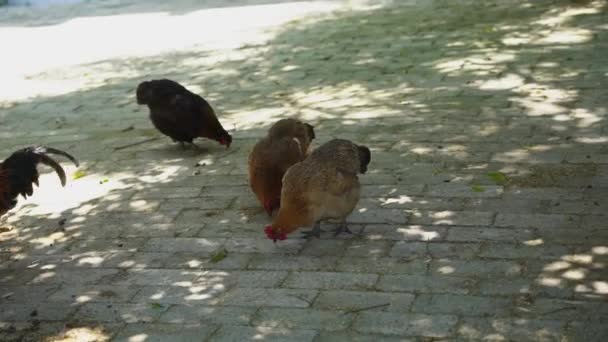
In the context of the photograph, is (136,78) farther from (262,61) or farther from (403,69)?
(403,69)

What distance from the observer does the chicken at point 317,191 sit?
21.4 ft

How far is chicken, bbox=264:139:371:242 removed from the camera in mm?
6516

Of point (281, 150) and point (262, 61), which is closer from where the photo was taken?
point (281, 150)

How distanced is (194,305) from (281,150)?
1.80 m

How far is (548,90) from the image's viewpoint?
408 inches

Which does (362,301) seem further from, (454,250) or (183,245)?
(183,245)

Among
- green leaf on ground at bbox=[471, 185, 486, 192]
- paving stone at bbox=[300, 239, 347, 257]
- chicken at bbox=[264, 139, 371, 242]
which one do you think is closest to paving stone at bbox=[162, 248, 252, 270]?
chicken at bbox=[264, 139, 371, 242]

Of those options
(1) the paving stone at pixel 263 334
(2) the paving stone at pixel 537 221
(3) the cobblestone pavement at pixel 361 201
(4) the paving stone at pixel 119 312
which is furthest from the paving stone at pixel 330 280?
(2) the paving stone at pixel 537 221

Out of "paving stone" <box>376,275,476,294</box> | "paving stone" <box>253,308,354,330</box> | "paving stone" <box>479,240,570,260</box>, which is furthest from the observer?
"paving stone" <box>479,240,570,260</box>

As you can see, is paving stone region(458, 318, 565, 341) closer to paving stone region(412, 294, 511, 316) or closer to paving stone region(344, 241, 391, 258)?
paving stone region(412, 294, 511, 316)

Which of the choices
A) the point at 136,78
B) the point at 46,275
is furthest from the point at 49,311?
the point at 136,78

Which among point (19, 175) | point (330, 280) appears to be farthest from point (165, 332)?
point (19, 175)

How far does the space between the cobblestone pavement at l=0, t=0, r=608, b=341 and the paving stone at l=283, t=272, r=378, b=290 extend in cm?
2

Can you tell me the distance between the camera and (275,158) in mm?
7387
